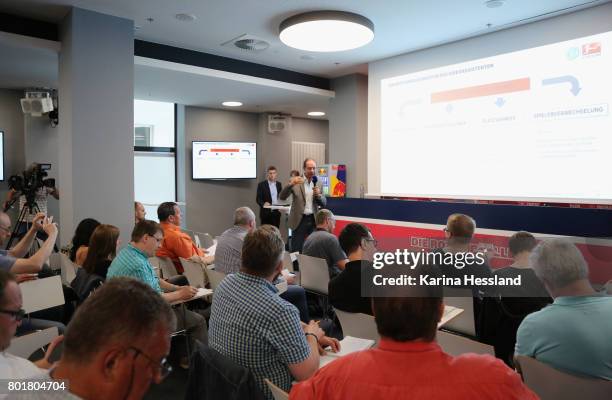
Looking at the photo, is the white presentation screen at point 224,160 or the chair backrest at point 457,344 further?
the white presentation screen at point 224,160

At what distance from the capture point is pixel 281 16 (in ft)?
16.0

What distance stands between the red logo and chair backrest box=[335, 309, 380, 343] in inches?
166

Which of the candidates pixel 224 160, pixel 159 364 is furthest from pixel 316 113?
pixel 159 364

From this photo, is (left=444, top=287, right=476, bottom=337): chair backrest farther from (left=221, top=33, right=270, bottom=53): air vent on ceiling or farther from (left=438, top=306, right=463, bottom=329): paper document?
(left=221, top=33, right=270, bottom=53): air vent on ceiling

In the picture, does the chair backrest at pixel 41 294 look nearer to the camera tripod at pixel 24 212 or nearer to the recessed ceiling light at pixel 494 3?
the camera tripod at pixel 24 212

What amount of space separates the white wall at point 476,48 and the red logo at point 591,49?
0.14 meters

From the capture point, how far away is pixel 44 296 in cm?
288

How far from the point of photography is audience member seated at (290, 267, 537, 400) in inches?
41.6

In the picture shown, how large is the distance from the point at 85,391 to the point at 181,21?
493cm

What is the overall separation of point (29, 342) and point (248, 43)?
4.71 meters

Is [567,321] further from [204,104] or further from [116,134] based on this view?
[204,104]

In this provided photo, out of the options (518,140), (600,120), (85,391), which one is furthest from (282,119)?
(85,391)

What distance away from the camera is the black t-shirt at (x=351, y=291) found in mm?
2520

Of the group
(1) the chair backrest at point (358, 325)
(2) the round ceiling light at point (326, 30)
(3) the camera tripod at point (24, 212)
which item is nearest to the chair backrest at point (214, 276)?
(1) the chair backrest at point (358, 325)
